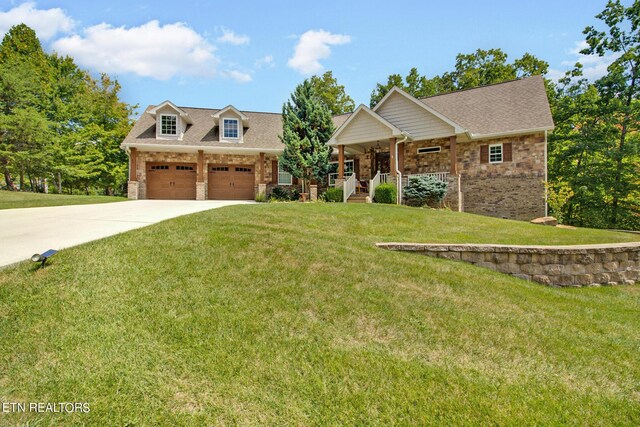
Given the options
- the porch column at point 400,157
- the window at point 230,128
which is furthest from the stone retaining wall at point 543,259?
the window at point 230,128

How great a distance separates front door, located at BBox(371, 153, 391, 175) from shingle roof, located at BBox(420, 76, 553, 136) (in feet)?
13.8

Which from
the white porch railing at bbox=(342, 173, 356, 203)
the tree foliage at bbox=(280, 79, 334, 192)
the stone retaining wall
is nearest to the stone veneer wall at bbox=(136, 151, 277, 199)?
the tree foliage at bbox=(280, 79, 334, 192)

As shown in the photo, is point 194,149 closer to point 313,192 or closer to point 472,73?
point 313,192

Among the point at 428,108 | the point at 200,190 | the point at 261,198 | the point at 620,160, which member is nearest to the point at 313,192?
the point at 261,198

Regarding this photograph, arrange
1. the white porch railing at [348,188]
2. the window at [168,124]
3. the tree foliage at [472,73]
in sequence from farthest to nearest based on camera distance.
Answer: the tree foliage at [472,73]
the window at [168,124]
the white porch railing at [348,188]

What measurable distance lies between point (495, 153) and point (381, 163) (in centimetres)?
575

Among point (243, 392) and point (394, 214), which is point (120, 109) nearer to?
point (394, 214)

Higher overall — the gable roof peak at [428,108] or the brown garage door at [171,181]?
the gable roof peak at [428,108]

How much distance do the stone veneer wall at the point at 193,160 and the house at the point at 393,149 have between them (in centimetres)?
6

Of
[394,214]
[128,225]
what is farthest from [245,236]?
[394,214]

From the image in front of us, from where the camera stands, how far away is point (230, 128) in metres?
19.5

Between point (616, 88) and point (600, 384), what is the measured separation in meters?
20.6

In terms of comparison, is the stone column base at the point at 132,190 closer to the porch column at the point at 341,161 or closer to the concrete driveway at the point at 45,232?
the concrete driveway at the point at 45,232

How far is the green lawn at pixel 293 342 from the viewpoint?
2439mm
